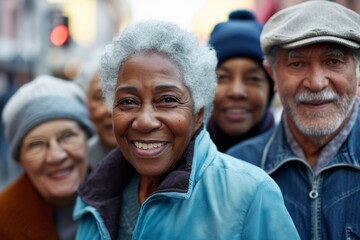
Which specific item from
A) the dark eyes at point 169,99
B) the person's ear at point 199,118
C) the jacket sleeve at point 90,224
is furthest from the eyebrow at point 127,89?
the jacket sleeve at point 90,224

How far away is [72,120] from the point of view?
3.85 metres

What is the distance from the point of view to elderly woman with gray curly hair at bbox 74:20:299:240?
2363 millimetres

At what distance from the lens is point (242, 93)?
3844 mm

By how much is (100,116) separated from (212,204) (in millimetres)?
2153

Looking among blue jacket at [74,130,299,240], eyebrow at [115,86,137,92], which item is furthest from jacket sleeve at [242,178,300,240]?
eyebrow at [115,86,137,92]

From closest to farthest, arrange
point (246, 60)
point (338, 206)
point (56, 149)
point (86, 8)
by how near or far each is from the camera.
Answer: point (338, 206), point (56, 149), point (246, 60), point (86, 8)

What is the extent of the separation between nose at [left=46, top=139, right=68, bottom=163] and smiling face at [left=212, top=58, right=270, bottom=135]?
1184 millimetres

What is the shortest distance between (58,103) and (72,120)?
0.16 metres

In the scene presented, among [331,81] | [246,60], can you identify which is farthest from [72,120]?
[331,81]

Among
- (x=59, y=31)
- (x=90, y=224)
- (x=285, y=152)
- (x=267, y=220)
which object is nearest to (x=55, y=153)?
(x=90, y=224)

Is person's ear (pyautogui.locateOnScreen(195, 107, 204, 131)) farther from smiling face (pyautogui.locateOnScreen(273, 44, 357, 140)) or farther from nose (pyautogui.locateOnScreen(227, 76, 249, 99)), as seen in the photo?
nose (pyautogui.locateOnScreen(227, 76, 249, 99))

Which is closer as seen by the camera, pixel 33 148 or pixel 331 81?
pixel 331 81

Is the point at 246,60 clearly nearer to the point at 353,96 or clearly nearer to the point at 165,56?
the point at 353,96

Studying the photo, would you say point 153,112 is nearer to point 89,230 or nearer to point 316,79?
point 89,230
